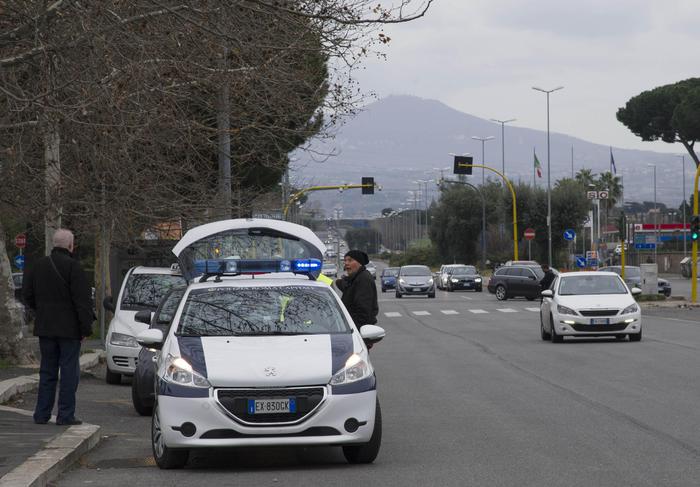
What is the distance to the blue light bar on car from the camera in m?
12.1

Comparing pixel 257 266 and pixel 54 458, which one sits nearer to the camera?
pixel 54 458

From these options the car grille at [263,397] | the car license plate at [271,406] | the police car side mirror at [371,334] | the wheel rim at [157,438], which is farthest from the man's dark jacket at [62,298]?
the car license plate at [271,406]

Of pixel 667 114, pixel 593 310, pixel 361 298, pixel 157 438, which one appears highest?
pixel 667 114

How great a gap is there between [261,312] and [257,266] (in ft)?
4.72

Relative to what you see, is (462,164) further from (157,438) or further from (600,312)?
(157,438)

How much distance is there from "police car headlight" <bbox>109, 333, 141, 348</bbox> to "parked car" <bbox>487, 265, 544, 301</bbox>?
38.0m

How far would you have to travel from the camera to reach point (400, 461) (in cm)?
1038

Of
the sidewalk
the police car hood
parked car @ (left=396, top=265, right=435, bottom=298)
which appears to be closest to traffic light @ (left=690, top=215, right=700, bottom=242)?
parked car @ (left=396, top=265, right=435, bottom=298)

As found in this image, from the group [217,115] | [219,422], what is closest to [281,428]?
[219,422]

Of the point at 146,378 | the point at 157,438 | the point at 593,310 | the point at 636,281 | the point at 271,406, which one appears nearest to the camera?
the point at 271,406

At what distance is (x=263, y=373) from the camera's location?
32.2 ft

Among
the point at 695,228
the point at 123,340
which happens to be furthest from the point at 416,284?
the point at 123,340

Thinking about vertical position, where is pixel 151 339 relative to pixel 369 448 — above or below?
above

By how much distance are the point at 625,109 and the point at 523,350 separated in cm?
8257
